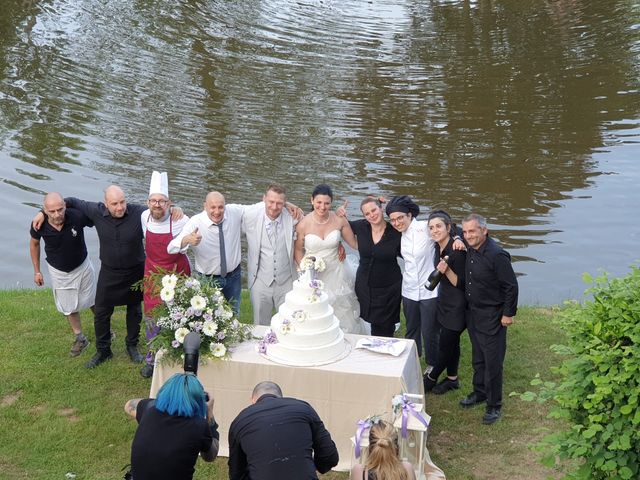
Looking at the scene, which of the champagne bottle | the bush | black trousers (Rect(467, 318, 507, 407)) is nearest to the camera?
the bush

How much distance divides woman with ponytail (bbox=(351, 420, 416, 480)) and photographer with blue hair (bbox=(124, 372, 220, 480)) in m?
1.01

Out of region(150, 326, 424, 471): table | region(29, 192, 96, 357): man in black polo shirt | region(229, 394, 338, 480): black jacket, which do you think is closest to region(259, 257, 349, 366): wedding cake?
region(150, 326, 424, 471): table

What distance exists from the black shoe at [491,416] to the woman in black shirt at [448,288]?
0.69 meters

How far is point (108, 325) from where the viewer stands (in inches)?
336

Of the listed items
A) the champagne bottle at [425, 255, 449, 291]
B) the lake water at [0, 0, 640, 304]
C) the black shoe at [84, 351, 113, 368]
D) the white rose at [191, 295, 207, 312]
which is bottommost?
the black shoe at [84, 351, 113, 368]

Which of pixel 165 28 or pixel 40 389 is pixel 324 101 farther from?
pixel 40 389

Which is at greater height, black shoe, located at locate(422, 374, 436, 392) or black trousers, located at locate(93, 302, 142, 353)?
black trousers, located at locate(93, 302, 142, 353)

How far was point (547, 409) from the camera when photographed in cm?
777

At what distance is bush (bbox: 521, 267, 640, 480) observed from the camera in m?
4.54

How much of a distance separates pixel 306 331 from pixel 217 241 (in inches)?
69.5

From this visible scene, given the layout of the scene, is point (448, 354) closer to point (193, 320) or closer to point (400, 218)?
point (400, 218)

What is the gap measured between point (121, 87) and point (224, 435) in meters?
14.6

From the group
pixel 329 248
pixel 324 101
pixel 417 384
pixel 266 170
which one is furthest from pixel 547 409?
pixel 324 101

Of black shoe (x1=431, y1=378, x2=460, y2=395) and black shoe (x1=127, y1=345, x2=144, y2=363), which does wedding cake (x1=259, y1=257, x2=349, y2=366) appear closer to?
black shoe (x1=431, y1=378, x2=460, y2=395)
